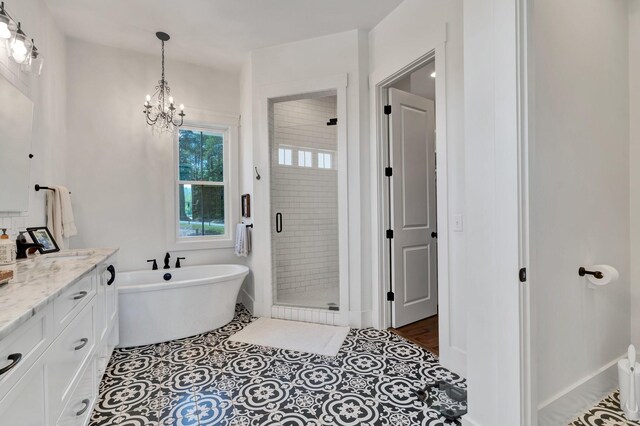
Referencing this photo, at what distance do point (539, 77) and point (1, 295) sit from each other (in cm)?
237

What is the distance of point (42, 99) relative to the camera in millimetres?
2518

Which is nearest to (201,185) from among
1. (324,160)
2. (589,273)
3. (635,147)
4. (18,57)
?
(324,160)

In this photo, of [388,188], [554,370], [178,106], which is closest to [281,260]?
[388,188]

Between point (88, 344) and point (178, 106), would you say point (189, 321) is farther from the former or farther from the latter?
point (178, 106)

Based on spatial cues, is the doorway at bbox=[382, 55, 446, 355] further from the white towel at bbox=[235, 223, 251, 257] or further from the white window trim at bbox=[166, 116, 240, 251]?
the white window trim at bbox=[166, 116, 240, 251]

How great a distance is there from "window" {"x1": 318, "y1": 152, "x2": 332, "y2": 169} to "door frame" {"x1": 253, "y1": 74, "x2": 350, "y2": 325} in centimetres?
Answer: 100

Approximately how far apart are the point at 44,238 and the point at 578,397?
3746mm

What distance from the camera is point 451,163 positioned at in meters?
2.26

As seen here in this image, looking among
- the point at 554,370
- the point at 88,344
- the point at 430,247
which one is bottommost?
the point at 554,370

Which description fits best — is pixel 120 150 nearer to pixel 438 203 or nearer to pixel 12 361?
pixel 12 361

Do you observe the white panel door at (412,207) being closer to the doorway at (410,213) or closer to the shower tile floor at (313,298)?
the doorway at (410,213)

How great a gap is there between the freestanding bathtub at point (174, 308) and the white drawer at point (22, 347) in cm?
173

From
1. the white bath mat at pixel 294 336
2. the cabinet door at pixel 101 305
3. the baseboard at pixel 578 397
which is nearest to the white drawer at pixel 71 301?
the cabinet door at pixel 101 305

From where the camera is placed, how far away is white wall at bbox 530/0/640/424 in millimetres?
1500
